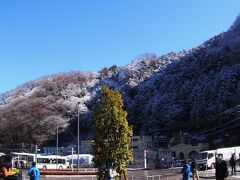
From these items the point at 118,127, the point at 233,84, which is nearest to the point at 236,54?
the point at 233,84

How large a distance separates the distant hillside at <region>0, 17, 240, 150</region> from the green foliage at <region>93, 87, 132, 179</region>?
7226 centimetres

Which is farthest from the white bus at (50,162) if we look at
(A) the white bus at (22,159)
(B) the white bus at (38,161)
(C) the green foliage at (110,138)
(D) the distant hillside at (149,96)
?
(C) the green foliage at (110,138)

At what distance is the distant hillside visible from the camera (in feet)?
317

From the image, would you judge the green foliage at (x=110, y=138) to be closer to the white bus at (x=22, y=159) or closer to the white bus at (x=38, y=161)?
the white bus at (x=38, y=161)

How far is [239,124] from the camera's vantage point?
3273 inches

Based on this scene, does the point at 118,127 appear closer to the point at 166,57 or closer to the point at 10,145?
the point at 10,145

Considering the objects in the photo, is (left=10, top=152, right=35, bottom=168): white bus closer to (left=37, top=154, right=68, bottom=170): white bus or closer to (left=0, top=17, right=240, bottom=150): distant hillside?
(left=37, top=154, right=68, bottom=170): white bus

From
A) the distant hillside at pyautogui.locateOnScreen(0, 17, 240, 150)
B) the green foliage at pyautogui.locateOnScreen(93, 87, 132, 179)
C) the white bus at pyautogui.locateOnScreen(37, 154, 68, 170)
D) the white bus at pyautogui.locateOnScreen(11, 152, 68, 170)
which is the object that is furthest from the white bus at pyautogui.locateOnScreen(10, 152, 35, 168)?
the green foliage at pyautogui.locateOnScreen(93, 87, 132, 179)

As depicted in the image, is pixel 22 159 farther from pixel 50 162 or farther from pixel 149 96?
pixel 149 96

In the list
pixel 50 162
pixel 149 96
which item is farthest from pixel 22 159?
pixel 149 96

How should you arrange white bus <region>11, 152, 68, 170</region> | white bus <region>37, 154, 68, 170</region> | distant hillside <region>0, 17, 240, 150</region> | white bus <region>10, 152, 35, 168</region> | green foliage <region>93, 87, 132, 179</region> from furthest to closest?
distant hillside <region>0, 17, 240, 150</region> → white bus <region>37, 154, 68, 170</region> → white bus <region>11, 152, 68, 170</region> → white bus <region>10, 152, 35, 168</region> → green foliage <region>93, 87, 132, 179</region>

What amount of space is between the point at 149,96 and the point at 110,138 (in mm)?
94660

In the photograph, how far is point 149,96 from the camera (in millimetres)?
113562

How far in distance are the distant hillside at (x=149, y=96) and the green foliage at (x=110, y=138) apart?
72.3 m
